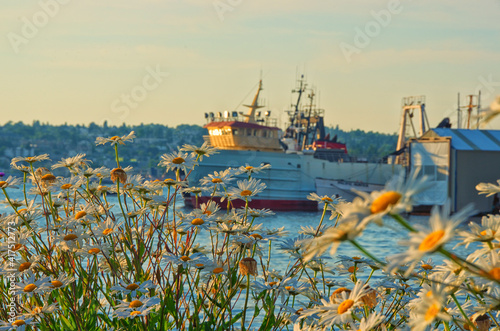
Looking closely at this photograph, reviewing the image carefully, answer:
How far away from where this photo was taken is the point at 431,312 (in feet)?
4.91

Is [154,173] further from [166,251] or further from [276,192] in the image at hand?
[166,251]

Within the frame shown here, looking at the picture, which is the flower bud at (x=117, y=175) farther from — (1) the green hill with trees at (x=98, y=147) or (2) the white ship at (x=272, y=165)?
(1) the green hill with trees at (x=98, y=147)

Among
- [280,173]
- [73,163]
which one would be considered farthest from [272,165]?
[73,163]

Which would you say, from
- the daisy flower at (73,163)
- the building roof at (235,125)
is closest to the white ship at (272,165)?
the building roof at (235,125)

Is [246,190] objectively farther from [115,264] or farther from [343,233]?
[343,233]

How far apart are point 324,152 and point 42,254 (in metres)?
60.0

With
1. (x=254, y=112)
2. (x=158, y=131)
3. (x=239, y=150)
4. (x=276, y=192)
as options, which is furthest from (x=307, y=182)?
(x=158, y=131)

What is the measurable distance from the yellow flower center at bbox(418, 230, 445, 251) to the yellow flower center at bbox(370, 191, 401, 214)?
0.36ft

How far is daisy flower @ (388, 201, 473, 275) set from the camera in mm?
1249

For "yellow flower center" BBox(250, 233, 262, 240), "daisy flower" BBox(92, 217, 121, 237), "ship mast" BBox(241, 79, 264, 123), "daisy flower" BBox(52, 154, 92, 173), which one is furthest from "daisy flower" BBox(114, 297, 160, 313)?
"ship mast" BBox(241, 79, 264, 123)

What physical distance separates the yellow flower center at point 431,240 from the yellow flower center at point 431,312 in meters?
0.24

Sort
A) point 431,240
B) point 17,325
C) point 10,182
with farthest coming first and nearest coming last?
point 10,182, point 17,325, point 431,240

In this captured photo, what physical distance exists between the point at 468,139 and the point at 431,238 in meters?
42.6

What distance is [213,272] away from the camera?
361 cm
